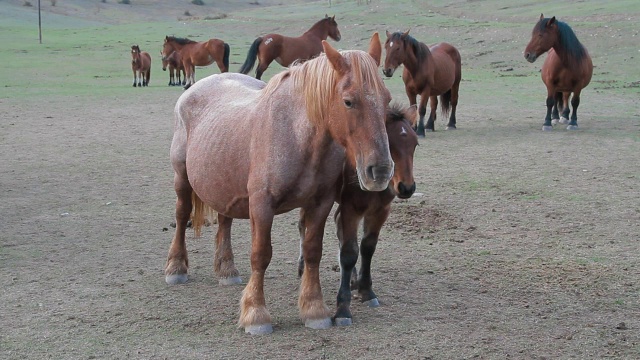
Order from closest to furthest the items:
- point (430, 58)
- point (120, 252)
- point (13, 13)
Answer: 1. point (120, 252)
2. point (430, 58)
3. point (13, 13)

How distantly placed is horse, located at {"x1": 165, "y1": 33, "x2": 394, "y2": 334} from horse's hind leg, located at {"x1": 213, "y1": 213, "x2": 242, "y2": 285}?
1.86 ft

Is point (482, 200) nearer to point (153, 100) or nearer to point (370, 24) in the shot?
point (153, 100)

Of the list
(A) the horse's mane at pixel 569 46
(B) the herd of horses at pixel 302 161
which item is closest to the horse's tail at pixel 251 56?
(A) the horse's mane at pixel 569 46

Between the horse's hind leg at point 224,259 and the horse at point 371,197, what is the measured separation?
1.03m

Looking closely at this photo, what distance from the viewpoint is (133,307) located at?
16.6 ft

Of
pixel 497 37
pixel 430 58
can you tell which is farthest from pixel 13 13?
pixel 430 58

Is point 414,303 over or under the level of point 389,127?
under

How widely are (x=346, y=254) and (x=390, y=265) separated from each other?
1.33m

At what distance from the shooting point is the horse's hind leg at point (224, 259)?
5.56m

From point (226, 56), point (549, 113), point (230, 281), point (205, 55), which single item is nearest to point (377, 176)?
point (230, 281)

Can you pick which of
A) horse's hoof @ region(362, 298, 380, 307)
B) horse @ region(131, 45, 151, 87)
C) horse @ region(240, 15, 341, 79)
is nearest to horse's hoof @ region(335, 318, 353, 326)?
horse's hoof @ region(362, 298, 380, 307)

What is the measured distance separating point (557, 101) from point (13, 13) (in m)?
50.9

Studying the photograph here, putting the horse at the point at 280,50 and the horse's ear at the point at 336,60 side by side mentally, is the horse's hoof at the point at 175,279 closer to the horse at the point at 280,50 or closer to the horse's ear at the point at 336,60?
the horse's ear at the point at 336,60

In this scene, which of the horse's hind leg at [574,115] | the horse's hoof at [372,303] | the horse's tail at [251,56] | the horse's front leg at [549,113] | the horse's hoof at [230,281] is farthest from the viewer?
the horse's tail at [251,56]
